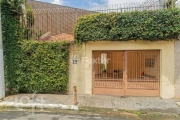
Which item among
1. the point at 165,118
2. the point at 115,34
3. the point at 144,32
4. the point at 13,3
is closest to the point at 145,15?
the point at 144,32

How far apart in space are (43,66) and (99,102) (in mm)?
3416

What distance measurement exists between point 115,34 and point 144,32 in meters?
1.30

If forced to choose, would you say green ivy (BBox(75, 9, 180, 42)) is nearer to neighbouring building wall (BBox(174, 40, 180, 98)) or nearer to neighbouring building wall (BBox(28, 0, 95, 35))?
neighbouring building wall (BBox(174, 40, 180, 98))

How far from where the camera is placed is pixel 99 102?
7414 millimetres

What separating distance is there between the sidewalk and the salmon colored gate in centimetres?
46

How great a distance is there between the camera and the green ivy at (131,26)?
292 inches

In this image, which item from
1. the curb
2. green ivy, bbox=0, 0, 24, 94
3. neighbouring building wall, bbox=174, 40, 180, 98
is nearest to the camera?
the curb

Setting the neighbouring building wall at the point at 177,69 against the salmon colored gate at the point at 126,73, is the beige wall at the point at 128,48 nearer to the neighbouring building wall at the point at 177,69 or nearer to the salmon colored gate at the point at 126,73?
the neighbouring building wall at the point at 177,69

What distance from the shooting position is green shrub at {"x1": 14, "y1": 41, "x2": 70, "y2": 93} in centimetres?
848

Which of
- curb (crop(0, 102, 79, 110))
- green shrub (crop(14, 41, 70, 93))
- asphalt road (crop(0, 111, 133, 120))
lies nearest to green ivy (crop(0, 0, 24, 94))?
green shrub (crop(14, 41, 70, 93))

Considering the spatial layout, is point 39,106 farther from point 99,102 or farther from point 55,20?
point 55,20

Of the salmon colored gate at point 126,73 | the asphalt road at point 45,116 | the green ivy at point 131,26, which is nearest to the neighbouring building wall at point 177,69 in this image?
the green ivy at point 131,26

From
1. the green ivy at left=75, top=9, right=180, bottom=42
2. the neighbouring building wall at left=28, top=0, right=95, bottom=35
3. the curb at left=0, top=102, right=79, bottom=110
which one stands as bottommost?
the curb at left=0, top=102, right=79, bottom=110

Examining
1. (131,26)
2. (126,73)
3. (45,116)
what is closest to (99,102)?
(126,73)
